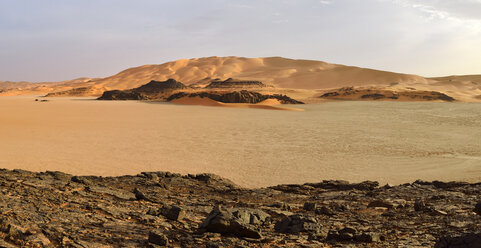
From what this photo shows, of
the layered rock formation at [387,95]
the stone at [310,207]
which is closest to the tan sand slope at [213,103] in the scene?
the layered rock formation at [387,95]

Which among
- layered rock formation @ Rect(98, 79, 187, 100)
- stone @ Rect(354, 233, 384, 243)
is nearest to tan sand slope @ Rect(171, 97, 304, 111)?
layered rock formation @ Rect(98, 79, 187, 100)

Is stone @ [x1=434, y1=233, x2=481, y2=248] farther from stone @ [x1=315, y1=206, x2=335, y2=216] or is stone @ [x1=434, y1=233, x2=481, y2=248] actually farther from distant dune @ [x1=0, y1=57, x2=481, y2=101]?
distant dune @ [x1=0, y1=57, x2=481, y2=101]

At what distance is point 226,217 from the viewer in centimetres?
456

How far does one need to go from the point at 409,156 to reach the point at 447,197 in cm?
551

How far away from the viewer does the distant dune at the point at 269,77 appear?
77.1 meters

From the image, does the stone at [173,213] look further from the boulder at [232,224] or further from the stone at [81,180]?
the stone at [81,180]

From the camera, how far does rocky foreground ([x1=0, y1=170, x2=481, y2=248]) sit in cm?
412

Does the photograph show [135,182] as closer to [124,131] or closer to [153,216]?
[153,216]

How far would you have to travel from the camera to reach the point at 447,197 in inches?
262

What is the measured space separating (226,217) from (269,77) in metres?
90.2

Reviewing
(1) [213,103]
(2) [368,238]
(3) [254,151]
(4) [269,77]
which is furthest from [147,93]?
(2) [368,238]

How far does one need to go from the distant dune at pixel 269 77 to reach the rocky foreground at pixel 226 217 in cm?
6332

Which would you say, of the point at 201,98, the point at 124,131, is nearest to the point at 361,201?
the point at 124,131

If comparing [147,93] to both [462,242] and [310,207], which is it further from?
[462,242]
